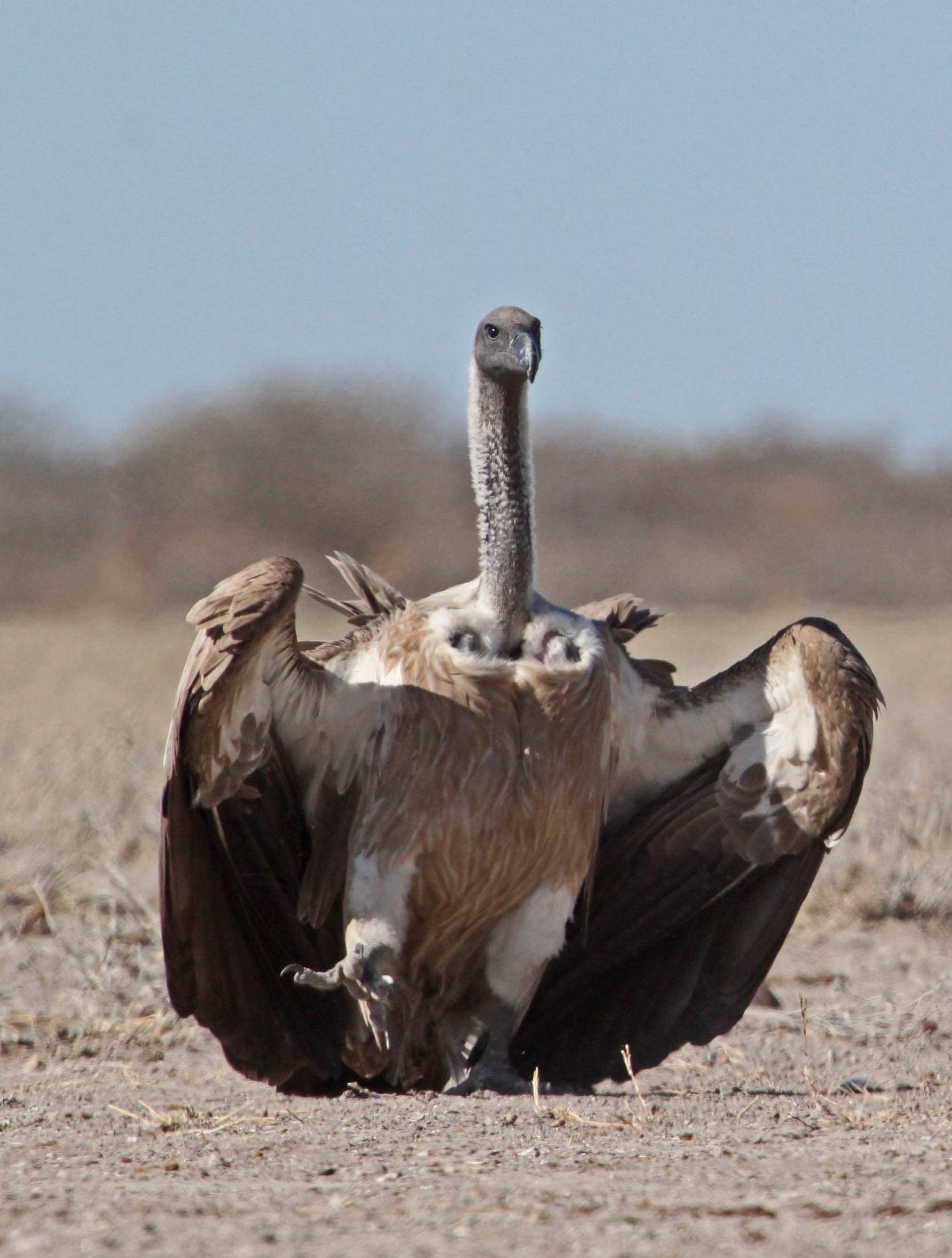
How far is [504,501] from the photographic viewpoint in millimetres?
5633

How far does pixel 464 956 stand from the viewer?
5902mm

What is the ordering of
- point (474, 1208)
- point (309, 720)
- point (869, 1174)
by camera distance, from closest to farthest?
1. point (474, 1208)
2. point (869, 1174)
3. point (309, 720)

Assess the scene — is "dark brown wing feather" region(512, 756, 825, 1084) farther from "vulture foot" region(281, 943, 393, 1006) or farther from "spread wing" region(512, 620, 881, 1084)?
"vulture foot" region(281, 943, 393, 1006)

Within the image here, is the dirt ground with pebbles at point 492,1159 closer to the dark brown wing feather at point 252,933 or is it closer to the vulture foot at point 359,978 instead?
the dark brown wing feather at point 252,933

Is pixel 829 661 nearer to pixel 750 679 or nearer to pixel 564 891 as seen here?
pixel 750 679

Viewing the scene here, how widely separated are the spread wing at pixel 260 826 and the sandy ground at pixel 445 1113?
0.27 metres

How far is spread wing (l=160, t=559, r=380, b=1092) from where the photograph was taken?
5113 mm

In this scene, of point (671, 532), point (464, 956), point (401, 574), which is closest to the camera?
point (464, 956)

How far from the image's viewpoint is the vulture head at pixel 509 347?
554cm

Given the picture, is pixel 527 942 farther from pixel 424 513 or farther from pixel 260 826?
pixel 424 513

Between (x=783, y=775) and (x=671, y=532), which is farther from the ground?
(x=671, y=532)

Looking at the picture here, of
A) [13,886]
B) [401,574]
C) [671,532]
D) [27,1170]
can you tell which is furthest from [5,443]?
[27,1170]

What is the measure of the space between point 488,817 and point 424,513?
830 inches

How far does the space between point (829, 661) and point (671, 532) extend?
23.8 m
